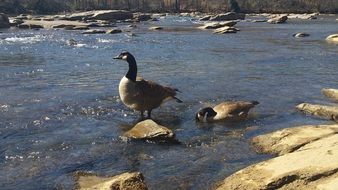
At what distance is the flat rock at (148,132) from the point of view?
1136 cm

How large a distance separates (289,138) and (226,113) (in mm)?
2886

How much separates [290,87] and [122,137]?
9258 mm

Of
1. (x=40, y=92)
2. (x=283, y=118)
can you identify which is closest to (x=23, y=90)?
(x=40, y=92)

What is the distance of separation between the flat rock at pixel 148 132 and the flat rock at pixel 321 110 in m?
4.73

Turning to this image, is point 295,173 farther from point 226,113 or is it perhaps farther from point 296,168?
point 226,113

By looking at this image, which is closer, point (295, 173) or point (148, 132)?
point (295, 173)

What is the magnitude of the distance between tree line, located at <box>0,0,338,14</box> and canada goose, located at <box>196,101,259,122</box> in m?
83.8

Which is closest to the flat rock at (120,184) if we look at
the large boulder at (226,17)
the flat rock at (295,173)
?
the flat rock at (295,173)

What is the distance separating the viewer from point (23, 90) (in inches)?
711

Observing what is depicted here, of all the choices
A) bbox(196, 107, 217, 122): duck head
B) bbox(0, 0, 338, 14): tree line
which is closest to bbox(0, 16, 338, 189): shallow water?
bbox(196, 107, 217, 122): duck head

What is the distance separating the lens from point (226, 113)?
1355 centimetres

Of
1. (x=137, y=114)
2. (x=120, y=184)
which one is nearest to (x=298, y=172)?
(x=120, y=184)

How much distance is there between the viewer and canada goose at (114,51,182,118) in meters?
13.6

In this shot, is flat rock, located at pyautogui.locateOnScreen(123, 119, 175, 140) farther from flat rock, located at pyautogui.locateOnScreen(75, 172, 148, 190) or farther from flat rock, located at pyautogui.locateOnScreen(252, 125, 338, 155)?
flat rock, located at pyautogui.locateOnScreen(75, 172, 148, 190)
